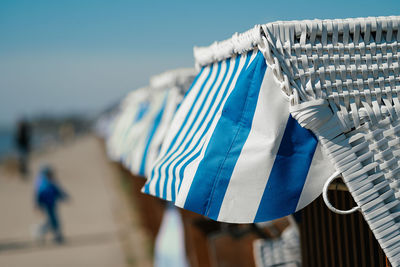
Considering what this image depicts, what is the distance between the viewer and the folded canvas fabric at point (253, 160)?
1874 mm

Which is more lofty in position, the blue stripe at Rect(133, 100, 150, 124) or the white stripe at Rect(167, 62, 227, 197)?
the blue stripe at Rect(133, 100, 150, 124)

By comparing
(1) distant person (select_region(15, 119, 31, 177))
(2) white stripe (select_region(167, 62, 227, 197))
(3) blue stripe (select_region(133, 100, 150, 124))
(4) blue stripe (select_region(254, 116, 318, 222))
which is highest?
(1) distant person (select_region(15, 119, 31, 177))

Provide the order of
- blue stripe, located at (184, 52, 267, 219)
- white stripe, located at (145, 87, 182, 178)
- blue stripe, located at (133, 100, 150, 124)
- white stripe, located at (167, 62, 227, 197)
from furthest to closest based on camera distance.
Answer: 1. blue stripe, located at (133, 100, 150, 124)
2. white stripe, located at (145, 87, 182, 178)
3. white stripe, located at (167, 62, 227, 197)
4. blue stripe, located at (184, 52, 267, 219)

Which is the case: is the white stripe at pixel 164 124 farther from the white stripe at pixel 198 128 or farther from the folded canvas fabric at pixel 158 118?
the white stripe at pixel 198 128

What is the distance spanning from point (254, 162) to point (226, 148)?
0.15m

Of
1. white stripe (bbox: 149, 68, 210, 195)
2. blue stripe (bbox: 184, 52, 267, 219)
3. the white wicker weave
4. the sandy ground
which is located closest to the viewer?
the white wicker weave

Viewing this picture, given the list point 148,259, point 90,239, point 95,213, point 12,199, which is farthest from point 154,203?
point 12,199

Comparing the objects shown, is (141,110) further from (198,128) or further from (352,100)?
(352,100)

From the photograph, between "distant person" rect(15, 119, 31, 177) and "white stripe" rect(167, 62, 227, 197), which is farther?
"distant person" rect(15, 119, 31, 177)

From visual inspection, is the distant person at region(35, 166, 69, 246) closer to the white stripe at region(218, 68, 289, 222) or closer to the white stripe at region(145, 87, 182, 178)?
the white stripe at region(145, 87, 182, 178)

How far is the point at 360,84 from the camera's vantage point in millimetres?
1896

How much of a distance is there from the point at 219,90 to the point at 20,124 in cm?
1893

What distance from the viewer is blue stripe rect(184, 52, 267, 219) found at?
1923 millimetres

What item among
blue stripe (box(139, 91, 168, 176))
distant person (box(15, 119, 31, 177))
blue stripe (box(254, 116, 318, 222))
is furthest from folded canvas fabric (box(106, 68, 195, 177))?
distant person (box(15, 119, 31, 177))
